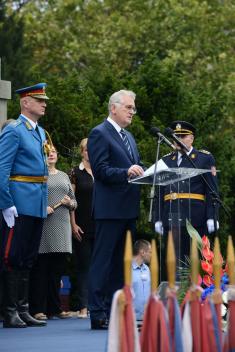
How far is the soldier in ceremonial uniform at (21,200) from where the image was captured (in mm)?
9539

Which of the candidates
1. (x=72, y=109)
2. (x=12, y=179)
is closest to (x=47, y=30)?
(x=72, y=109)

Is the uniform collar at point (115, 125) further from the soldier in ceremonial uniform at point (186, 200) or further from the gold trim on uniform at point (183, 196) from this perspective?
the gold trim on uniform at point (183, 196)

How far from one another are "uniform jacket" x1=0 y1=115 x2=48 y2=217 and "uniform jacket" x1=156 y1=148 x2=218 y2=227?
1.48 metres

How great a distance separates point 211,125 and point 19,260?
7.68 metres

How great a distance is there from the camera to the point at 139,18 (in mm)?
30469

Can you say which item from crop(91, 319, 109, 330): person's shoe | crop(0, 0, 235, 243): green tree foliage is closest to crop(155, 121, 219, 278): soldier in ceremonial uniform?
crop(91, 319, 109, 330): person's shoe

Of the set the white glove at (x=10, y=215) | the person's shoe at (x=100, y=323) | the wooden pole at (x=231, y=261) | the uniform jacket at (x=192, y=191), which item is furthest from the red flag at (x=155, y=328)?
the uniform jacket at (x=192, y=191)

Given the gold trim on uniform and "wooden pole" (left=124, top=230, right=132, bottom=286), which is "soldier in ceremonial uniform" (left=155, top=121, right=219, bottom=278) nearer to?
the gold trim on uniform

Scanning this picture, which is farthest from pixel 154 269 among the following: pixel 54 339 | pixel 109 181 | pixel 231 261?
pixel 109 181

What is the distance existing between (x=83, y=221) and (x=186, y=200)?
1161 mm

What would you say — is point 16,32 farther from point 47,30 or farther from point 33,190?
point 33,190

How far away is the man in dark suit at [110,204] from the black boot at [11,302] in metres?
0.65

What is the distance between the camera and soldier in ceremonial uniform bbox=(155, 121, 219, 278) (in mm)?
10609

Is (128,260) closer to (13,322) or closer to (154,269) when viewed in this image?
(154,269)
